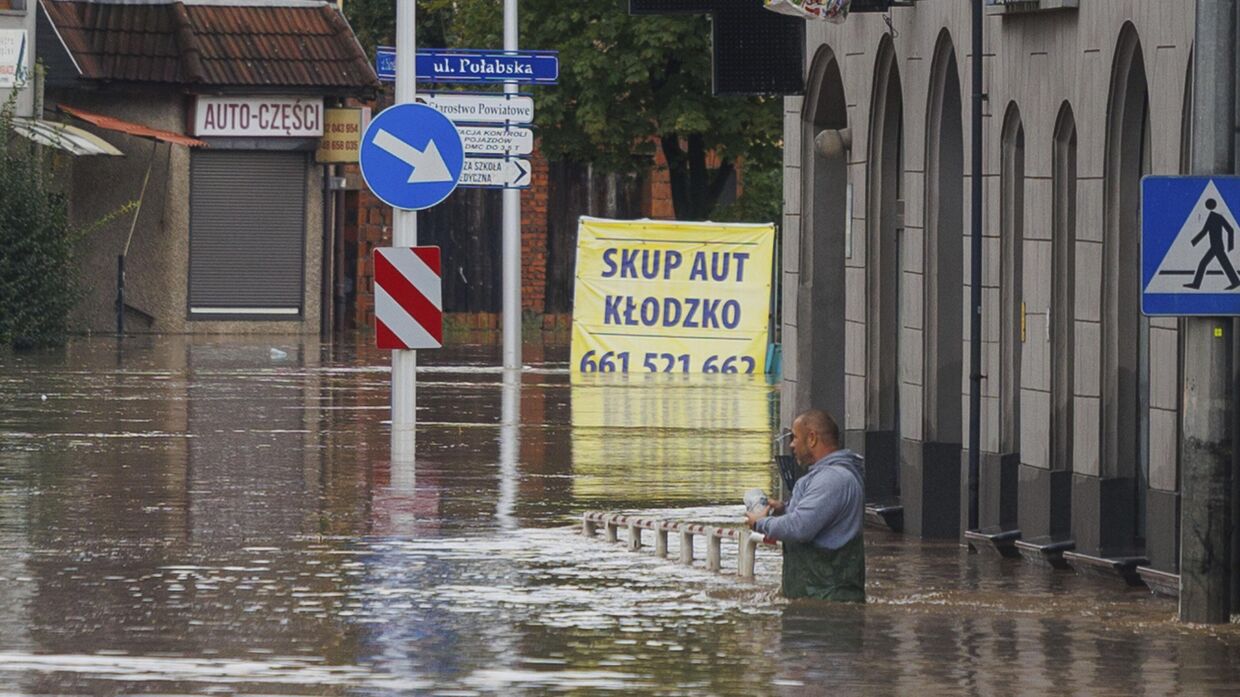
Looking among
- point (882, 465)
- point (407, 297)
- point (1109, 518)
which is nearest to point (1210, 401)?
point (1109, 518)

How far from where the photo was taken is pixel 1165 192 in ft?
38.4

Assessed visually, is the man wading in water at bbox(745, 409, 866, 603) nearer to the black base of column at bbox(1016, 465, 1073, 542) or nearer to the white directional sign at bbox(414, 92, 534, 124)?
the black base of column at bbox(1016, 465, 1073, 542)

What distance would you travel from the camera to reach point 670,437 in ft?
76.0

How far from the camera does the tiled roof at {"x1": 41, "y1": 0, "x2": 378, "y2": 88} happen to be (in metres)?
42.9

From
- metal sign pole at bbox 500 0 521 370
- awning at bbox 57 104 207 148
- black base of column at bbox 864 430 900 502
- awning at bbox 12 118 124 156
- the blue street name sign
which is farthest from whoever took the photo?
awning at bbox 57 104 207 148

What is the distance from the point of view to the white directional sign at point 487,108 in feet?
110

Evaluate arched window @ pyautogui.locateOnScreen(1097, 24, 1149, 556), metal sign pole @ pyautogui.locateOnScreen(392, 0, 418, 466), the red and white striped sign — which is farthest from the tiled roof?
arched window @ pyautogui.locateOnScreen(1097, 24, 1149, 556)

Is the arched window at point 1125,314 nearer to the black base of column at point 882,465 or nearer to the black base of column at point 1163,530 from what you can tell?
the black base of column at point 1163,530

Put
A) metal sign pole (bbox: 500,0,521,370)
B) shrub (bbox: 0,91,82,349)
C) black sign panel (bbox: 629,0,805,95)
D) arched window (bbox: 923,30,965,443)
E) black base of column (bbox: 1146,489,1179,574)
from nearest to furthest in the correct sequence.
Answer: black base of column (bbox: 1146,489,1179,574)
arched window (bbox: 923,30,965,443)
black sign panel (bbox: 629,0,805,95)
metal sign pole (bbox: 500,0,521,370)
shrub (bbox: 0,91,82,349)

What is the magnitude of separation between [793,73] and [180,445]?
5449 millimetres

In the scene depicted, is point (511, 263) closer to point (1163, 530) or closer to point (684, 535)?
point (684, 535)

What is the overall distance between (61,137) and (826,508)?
29043 mm

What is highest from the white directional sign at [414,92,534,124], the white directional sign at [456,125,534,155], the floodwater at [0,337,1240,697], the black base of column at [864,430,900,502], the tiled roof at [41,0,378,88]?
the tiled roof at [41,0,378,88]

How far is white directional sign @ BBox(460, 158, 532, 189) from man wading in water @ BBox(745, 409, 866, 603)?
22.0 m
